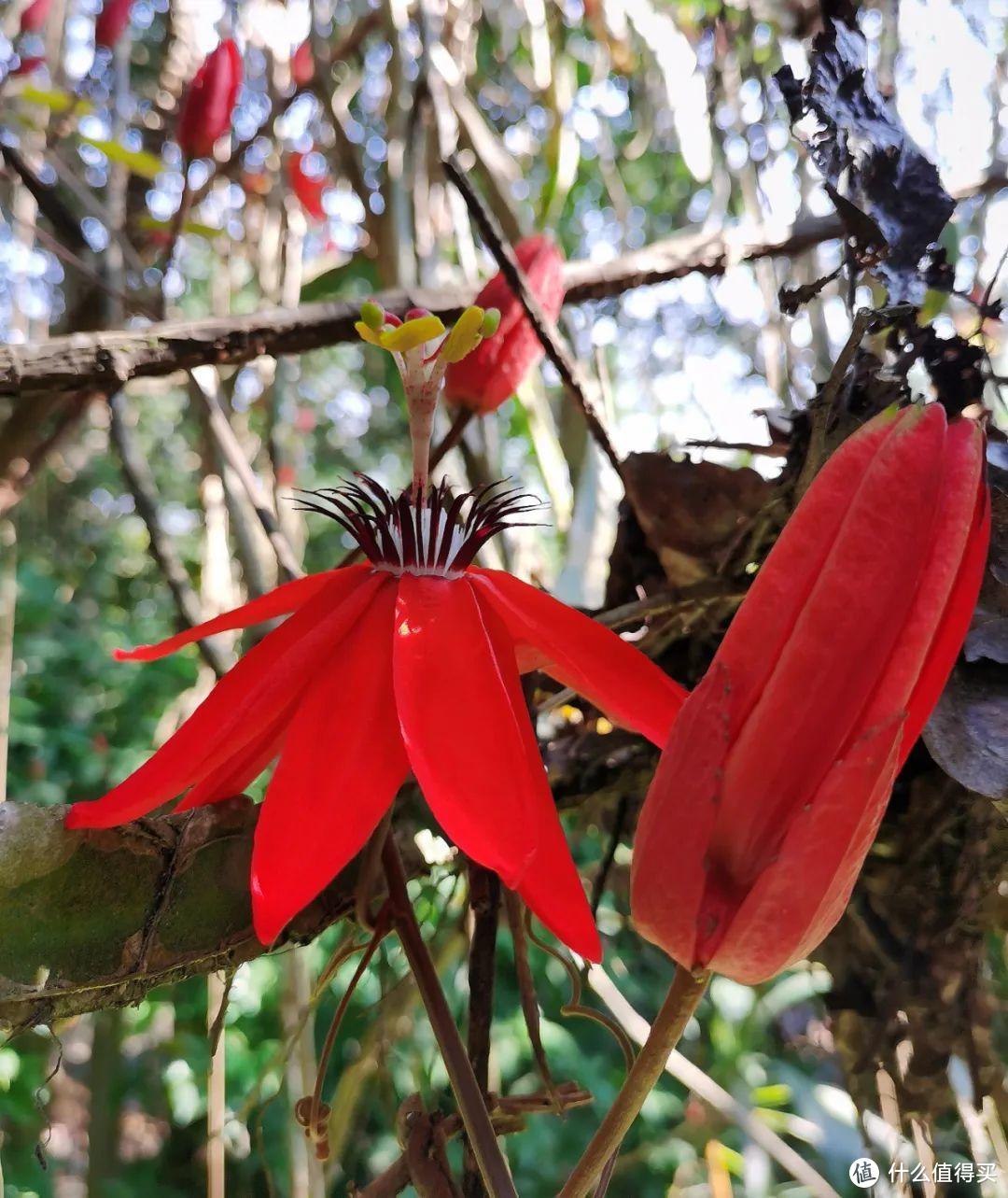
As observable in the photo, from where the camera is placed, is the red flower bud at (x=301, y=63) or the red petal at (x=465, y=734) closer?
the red petal at (x=465, y=734)

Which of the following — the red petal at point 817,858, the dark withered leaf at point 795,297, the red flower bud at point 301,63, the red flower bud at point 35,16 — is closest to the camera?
the red petal at point 817,858

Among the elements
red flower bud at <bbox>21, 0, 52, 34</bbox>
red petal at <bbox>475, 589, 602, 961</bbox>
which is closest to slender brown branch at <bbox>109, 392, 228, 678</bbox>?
red petal at <bbox>475, 589, 602, 961</bbox>

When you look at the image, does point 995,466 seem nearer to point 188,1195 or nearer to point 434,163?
point 434,163

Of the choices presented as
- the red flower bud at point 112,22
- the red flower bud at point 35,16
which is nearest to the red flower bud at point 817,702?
the red flower bud at point 112,22

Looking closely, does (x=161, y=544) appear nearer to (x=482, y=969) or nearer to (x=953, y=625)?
(x=482, y=969)

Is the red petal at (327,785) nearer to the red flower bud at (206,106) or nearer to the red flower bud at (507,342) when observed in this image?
the red flower bud at (507,342)

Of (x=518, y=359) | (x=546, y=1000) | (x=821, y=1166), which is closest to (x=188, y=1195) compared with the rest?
(x=546, y=1000)

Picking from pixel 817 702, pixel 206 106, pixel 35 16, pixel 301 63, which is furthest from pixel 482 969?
pixel 301 63
